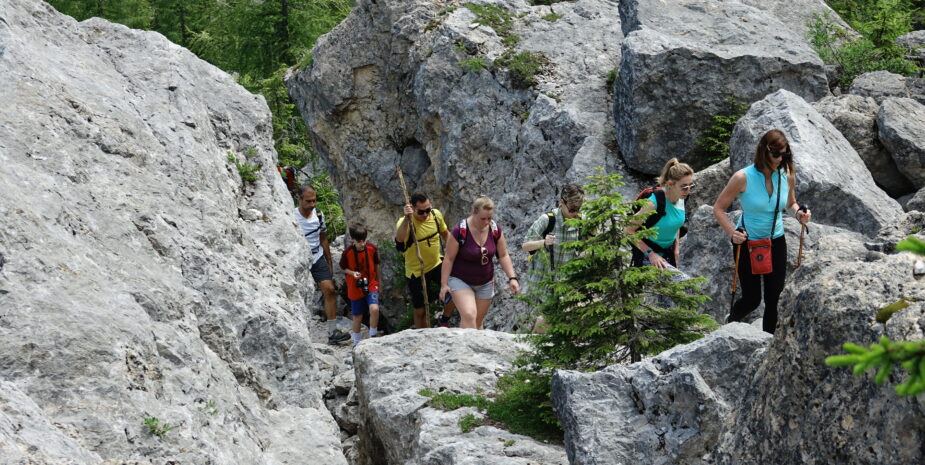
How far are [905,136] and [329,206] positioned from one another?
15930mm

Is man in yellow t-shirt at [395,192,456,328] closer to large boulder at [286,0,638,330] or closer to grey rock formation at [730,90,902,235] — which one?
large boulder at [286,0,638,330]

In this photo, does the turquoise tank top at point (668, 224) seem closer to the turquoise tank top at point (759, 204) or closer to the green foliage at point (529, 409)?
the turquoise tank top at point (759, 204)

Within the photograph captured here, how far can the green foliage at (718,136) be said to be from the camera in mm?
15703

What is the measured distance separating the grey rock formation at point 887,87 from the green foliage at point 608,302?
Answer: 378 inches

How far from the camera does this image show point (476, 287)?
1151cm

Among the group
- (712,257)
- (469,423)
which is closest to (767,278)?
(712,257)

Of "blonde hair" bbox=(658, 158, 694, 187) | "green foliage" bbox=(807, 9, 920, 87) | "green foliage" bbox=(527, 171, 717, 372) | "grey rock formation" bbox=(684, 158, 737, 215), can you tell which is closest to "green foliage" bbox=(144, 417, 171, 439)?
"green foliage" bbox=(527, 171, 717, 372)

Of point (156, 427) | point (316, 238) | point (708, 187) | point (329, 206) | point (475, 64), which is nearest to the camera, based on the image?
point (156, 427)

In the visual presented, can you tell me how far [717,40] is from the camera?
16.9 metres

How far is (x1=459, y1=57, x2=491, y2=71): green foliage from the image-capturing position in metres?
18.7

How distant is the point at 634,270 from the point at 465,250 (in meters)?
3.72

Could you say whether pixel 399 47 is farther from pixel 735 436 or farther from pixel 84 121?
pixel 735 436

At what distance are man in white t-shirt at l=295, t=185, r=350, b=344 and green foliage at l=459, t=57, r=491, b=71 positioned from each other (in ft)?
17.4

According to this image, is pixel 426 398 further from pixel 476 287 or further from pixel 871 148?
pixel 871 148
